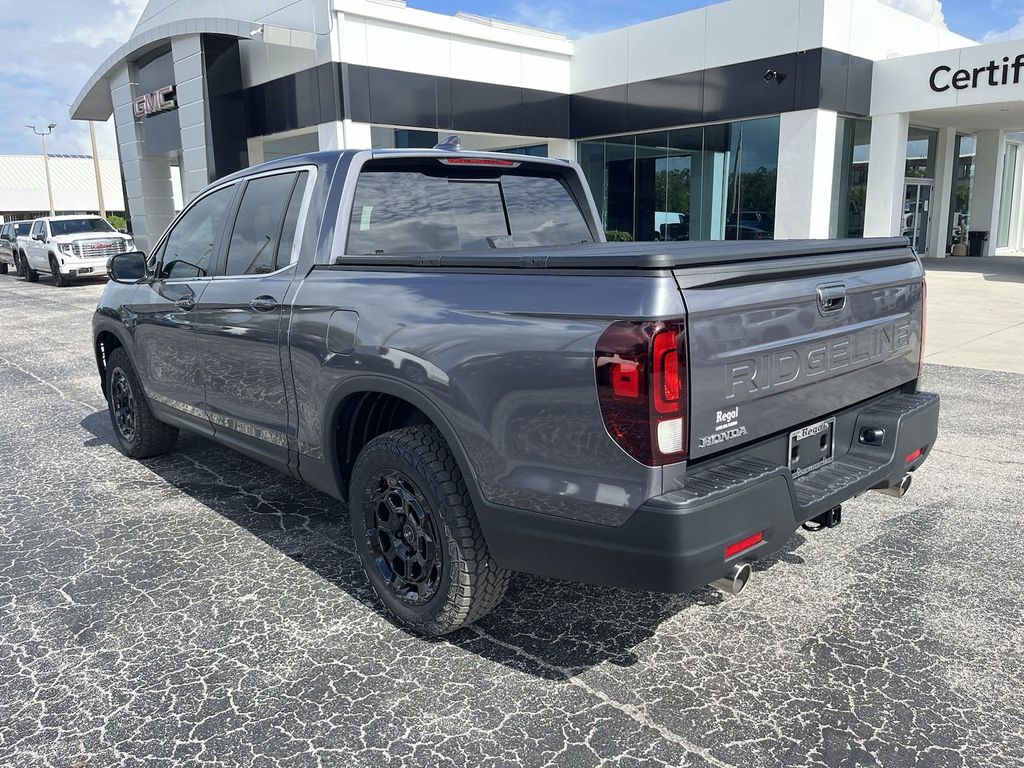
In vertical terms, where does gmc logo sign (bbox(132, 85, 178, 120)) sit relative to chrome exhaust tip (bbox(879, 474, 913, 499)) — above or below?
above

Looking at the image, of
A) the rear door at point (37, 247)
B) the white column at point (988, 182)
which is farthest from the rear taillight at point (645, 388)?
the white column at point (988, 182)

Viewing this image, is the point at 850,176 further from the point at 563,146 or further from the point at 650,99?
the point at 563,146

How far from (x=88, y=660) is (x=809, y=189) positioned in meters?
19.7

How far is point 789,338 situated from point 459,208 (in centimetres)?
193

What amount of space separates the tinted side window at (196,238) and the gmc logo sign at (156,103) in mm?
22164

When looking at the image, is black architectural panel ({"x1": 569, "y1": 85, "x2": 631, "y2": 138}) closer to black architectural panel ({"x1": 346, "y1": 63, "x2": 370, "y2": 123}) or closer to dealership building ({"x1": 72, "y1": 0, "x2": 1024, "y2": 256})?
dealership building ({"x1": 72, "y1": 0, "x2": 1024, "y2": 256})

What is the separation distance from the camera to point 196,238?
4.73 m

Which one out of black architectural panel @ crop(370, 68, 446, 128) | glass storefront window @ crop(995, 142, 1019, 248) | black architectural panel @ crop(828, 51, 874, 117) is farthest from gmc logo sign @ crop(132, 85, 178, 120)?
glass storefront window @ crop(995, 142, 1019, 248)

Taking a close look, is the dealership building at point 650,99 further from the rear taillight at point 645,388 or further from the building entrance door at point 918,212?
the rear taillight at point 645,388

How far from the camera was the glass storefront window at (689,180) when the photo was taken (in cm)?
2095

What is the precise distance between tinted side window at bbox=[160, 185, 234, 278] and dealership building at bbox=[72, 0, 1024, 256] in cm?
1608

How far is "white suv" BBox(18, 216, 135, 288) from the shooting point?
2097 centimetres

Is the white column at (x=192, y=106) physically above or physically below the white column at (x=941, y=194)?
above

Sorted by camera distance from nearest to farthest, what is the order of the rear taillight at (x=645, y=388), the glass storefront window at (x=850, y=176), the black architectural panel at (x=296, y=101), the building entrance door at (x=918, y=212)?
the rear taillight at (x=645, y=388) → the black architectural panel at (x=296, y=101) → the glass storefront window at (x=850, y=176) → the building entrance door at (x=918, y=212)
